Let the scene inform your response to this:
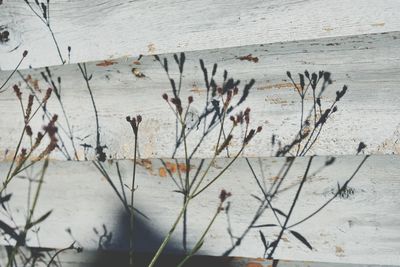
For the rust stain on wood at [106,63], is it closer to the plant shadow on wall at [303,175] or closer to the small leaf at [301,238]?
the plant shadow on wall at [303,175]

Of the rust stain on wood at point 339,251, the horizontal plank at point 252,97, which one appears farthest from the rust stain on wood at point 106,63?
the rust stain on wood at point 339,251

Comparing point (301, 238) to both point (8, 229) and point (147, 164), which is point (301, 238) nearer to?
point (147, 164)

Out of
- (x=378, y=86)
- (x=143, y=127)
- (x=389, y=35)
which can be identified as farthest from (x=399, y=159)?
(x=143, y=127)

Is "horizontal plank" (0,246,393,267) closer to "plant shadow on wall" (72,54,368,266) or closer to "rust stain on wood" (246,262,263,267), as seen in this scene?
"rust stain on wood" (246,262,263,267)

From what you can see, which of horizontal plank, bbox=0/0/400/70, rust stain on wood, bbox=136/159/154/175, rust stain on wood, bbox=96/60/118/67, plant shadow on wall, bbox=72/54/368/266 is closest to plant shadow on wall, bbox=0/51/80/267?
horizontal plank, bbox=0/0/400/70

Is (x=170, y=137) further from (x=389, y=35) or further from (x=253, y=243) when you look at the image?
(x=389, y=35)

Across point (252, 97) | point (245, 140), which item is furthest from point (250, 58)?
point (245, 140)
